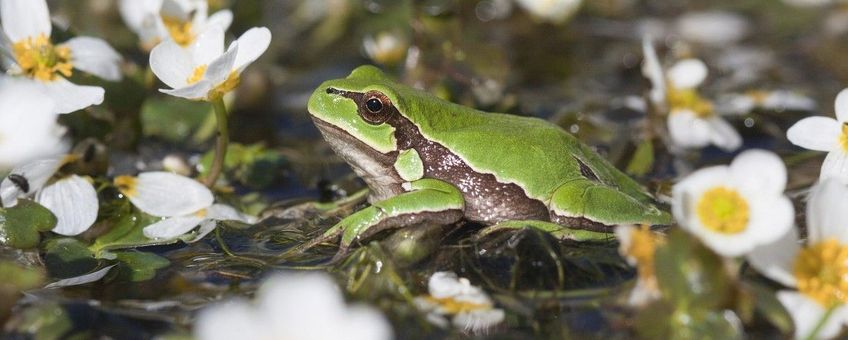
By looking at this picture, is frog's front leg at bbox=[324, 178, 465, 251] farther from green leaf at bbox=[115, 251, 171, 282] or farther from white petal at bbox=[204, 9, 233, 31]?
white petal at bbox=[204, 9, 233, 31]

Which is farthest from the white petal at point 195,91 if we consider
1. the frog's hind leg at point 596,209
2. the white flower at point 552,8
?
the white flower at point 552,8

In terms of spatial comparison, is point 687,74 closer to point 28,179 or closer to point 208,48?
point 208,48

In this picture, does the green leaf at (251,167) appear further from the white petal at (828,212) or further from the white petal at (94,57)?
the white petal at (828,212)

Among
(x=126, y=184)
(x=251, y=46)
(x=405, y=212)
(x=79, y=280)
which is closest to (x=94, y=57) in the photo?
(x=126, y=184)

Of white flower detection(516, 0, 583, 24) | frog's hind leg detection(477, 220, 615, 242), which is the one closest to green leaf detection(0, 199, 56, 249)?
frog's hind leg detection(477, 220, 615, 242)

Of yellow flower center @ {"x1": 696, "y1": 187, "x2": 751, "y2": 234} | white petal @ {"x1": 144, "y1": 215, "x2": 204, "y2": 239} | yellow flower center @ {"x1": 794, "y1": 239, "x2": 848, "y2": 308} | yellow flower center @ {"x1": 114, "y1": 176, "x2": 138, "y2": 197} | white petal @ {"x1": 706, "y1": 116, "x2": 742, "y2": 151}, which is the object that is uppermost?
yellow flower center @ {"x1": 696, "y1": 187, "x2": 751, "y2": 234}

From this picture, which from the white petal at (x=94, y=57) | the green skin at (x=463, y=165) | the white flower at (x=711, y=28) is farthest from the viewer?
the white flower at (x=711, y=28)
